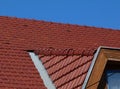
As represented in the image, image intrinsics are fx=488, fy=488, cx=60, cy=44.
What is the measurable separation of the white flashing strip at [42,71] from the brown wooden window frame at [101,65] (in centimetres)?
90

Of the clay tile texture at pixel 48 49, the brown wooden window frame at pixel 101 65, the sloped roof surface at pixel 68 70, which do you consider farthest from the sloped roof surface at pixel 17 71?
the brown wooden window frame at pixel 101 65

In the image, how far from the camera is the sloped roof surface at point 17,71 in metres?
8.38

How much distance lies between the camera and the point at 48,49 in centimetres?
963

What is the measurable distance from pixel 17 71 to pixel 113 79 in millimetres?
1805

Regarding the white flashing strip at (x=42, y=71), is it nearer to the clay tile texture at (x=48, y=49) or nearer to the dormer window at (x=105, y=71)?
the clay tile texture at (x=48, y=49)

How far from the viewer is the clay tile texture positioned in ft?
27.2

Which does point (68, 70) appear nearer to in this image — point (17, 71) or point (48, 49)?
point (17, 71)

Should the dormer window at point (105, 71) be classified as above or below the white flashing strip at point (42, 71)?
below

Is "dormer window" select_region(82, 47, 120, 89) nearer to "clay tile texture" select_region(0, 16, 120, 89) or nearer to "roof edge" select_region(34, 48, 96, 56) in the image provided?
"clay tile texture" select_region(0, 16, 120, 89)

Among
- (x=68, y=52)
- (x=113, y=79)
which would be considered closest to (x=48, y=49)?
(x=68, y=52)

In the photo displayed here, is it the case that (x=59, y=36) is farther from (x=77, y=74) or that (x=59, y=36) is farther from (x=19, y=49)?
(x=77, y=74)

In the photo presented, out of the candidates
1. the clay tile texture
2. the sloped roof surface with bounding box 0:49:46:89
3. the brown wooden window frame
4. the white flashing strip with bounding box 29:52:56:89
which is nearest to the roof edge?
the clay tile texture

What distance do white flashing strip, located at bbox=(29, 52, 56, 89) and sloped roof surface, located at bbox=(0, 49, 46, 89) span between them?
0.24ft

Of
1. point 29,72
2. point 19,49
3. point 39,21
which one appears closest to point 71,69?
point 29,72
